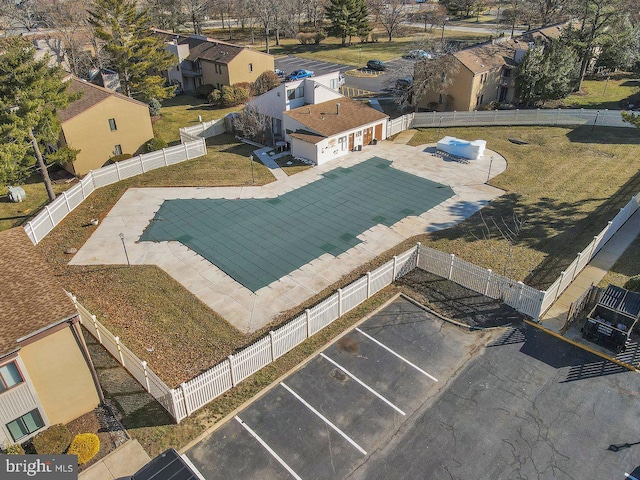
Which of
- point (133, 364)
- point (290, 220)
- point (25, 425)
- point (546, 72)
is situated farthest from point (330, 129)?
point (25, 425)

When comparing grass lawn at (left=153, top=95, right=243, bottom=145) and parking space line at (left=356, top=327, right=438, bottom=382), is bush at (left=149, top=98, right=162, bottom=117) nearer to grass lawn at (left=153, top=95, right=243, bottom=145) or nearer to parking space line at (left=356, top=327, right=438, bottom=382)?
grass lawn at (left=153, top=95, right=243, bottom=145)

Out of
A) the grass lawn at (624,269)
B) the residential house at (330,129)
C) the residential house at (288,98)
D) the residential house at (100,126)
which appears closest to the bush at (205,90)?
the residential house at (288,98)

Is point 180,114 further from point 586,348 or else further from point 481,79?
point 586,348

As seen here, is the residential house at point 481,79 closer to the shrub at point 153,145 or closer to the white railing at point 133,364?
the shrub at point 153,145

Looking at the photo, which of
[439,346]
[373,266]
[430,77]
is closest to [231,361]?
[439,346]

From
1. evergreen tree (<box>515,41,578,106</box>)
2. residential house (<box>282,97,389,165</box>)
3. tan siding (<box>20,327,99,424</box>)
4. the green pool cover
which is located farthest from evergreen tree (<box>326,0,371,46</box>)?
tan siding (<box>20,327,99,424</box>)

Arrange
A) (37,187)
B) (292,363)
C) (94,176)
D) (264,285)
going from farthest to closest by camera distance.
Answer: (37,187)
(94,176)
(264,285)
(292,363)

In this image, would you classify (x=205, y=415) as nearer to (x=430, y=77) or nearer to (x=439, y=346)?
(x=439, y=346)
